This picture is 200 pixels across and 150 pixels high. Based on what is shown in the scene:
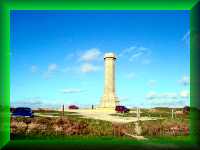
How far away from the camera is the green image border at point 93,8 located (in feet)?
30.8

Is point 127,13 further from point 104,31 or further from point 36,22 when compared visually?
point 36,22

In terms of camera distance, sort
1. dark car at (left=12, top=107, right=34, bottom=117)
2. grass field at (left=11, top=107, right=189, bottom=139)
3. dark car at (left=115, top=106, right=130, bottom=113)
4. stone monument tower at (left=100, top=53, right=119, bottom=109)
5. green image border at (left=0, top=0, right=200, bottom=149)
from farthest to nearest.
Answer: stone monument tower at (left=100, top=53, right=119, bottom=109) < dark car at (left=115, top=106, right=130, bottom=113) < dark car at (left=12, top=107, right=34, bottom=117) < grass field at (left=11, top=107, right=189, bottom=139) < green image border at (left=0, top=0, right=200, bottom=149)

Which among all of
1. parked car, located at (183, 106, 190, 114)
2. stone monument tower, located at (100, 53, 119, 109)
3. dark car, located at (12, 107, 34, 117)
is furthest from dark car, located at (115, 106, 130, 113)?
dark car, located at (12, 107, 34, 117)

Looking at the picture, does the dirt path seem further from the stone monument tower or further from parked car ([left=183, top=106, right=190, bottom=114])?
parked car ([left=183, top=106, right=190, bottom=114])

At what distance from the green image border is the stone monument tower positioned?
2.42m

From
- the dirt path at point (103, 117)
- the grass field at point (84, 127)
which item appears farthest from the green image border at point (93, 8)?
the dirt path at point (103, 117)

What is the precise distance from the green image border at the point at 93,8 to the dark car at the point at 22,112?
2.95 ft

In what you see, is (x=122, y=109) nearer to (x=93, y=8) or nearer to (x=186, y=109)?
(x=186, y=109)

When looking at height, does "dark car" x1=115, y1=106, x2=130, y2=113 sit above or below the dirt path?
above

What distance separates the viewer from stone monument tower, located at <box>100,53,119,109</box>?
485 inches

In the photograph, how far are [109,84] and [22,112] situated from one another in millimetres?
4275

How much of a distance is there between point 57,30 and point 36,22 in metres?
0.66

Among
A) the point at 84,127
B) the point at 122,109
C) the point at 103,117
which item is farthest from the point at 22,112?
the point at 122,109

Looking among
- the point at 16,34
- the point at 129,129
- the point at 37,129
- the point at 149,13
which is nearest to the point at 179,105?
the point at 129,129
